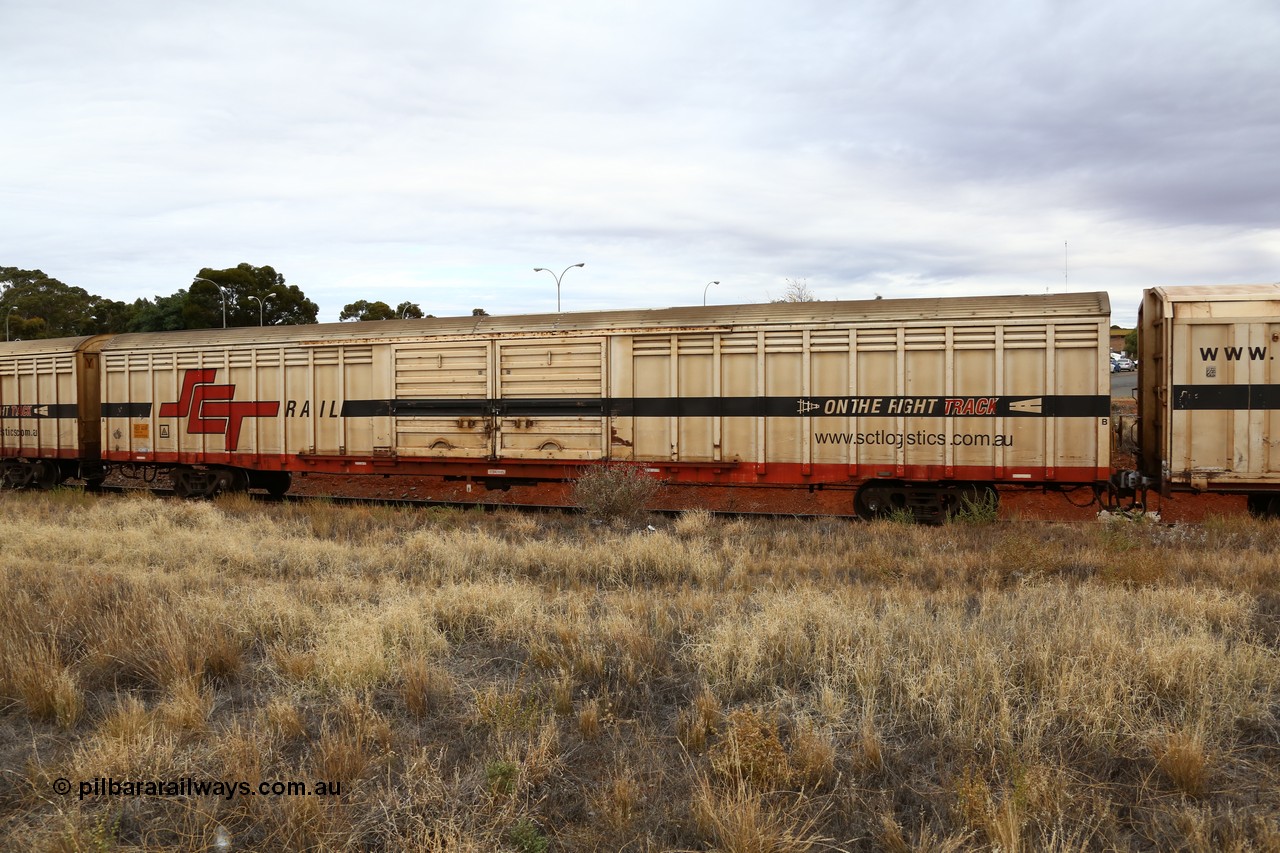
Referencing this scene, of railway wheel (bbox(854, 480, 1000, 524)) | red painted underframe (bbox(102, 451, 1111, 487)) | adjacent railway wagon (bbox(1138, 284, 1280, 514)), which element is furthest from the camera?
railway wheel (bbox(854, 480, 1000, 524))

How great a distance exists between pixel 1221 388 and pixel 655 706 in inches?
401

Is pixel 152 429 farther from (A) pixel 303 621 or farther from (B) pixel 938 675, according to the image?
(B) pixel 938 675

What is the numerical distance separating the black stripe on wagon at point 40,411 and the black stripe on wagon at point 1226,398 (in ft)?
67.8

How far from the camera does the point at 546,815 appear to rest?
380 cm

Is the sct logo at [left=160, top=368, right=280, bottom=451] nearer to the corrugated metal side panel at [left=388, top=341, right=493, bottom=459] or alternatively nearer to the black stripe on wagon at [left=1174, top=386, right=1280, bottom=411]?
the corrugated metal side panel at [left=388, top=341, right=493, bottom=459]

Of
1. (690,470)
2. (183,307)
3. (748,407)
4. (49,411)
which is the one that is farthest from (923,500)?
(183,307)

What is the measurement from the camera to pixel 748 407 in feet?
43.2

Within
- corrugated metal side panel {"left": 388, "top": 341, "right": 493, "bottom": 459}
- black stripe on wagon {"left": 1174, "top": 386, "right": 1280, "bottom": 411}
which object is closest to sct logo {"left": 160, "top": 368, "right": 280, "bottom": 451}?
corrugated metal side panel {"left": 388, "top": 341, "right": 493, "bottom": 459}

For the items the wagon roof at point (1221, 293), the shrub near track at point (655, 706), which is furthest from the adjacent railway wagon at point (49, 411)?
the wagon roof at point (1221, 293)

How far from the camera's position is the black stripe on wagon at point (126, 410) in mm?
17438

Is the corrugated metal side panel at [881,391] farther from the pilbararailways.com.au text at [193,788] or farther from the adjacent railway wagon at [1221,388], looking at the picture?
the pilbararailways.com.au text at [193,788]

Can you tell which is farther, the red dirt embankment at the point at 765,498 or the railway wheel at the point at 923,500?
the red dirt embankment at the point at 765,498

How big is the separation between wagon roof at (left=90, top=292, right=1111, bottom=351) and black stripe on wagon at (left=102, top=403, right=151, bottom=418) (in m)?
1.78

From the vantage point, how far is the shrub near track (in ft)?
12.0
